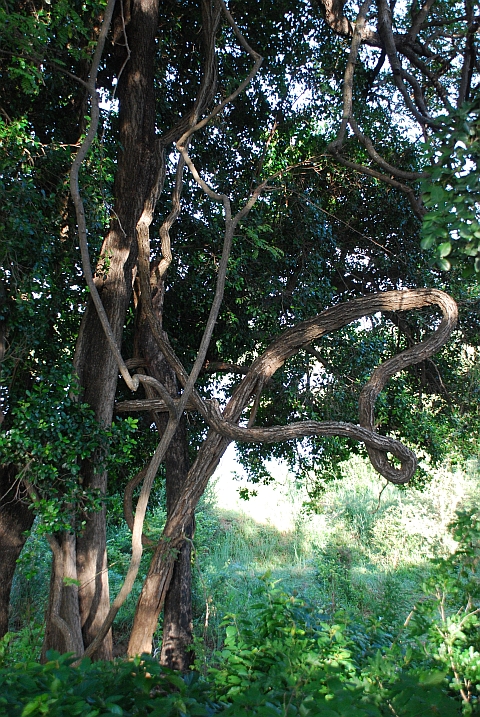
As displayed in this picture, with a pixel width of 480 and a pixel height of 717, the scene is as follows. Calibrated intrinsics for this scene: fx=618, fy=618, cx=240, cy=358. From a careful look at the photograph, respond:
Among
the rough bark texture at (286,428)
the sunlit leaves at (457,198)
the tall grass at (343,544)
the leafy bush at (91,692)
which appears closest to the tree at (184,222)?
the rough bark texture at (286,428)

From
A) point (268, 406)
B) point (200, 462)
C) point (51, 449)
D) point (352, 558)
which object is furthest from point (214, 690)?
point (352, 558)

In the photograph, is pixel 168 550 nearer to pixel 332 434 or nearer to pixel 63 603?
pixel 63 603

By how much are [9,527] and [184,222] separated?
2.86 m

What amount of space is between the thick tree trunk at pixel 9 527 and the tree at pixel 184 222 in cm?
7

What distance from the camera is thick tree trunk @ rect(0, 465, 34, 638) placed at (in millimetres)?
4312

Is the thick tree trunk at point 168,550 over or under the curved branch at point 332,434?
under

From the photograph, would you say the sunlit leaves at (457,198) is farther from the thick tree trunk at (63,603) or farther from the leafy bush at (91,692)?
the thick tree trunk at (63,603)

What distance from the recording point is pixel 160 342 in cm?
462

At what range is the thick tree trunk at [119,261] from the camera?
14.2 ft

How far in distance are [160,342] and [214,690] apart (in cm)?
280

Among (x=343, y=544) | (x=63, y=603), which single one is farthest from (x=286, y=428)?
(x=343, y=544)

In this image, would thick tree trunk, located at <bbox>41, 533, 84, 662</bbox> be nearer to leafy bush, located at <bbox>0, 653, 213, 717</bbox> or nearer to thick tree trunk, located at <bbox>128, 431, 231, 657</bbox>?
thick tree trunk, located at <bbox>128, 431, 231, 657</bbox>

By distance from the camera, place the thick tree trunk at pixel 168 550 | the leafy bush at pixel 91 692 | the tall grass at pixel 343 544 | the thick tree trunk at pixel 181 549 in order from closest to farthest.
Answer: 1. the leafy bush at pixel 91 692
2. the thick tree trunk at pixel 168 550
3. the thick tree trunk at pixel 181 549
4. the tall grass at pixel 343 544

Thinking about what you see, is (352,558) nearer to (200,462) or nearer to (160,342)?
(200,462)
